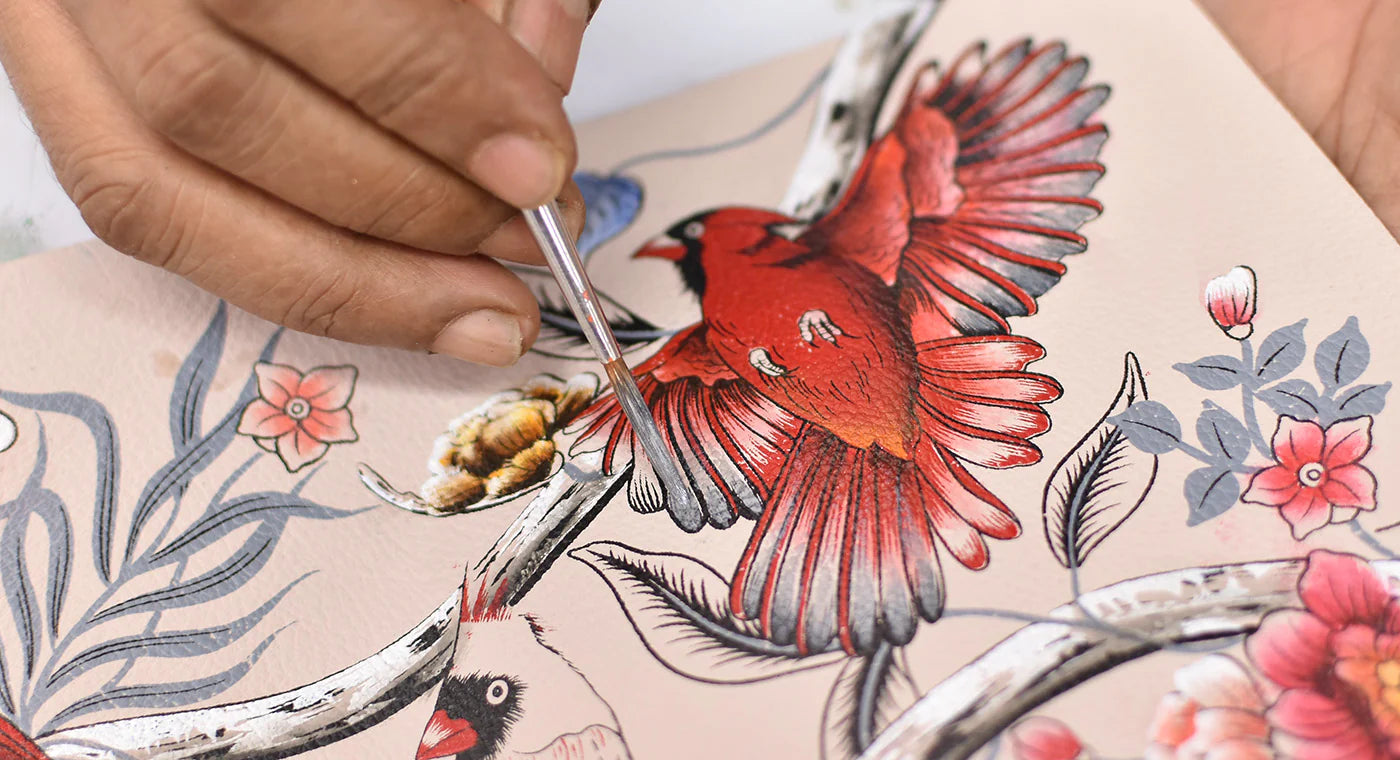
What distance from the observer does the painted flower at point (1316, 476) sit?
375mm

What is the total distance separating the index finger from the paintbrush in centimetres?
2

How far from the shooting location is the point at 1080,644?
353 mm

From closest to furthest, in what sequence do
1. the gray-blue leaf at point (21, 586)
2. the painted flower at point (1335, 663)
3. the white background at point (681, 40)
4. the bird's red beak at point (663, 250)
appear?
1. the painted flower at point (1335, 663)
2. the gray-blue leaf at point (21, 586)
3. the bird's red beak at point (663, 250)
4. the white background at point (681, 40)

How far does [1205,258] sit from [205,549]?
51cm

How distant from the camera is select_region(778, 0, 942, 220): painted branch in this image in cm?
56

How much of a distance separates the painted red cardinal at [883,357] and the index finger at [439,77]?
14 cm

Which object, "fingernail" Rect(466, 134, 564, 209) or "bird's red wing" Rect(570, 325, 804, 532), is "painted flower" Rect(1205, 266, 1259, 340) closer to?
"bird's red wing" Rect(570, 325, 804, 532)

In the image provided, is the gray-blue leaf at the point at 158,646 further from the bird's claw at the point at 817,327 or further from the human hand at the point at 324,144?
the bird's claw at the point at 817,327

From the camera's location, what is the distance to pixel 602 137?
0.65 metres

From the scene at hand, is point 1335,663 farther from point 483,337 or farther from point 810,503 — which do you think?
point 483,337

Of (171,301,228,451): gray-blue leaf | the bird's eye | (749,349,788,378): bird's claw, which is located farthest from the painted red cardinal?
(171,301,228,451): gray-blue leaf

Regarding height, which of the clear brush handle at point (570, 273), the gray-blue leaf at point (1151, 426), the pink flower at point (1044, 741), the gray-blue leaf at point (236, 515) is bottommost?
the pink flower at point (1044, 741)

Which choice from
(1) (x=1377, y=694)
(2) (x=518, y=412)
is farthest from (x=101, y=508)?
(1) (x=1377, y=694)

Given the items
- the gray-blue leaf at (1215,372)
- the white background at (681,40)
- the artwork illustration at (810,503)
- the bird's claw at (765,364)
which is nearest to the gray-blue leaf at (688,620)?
the artwork illustration at (810,503)
